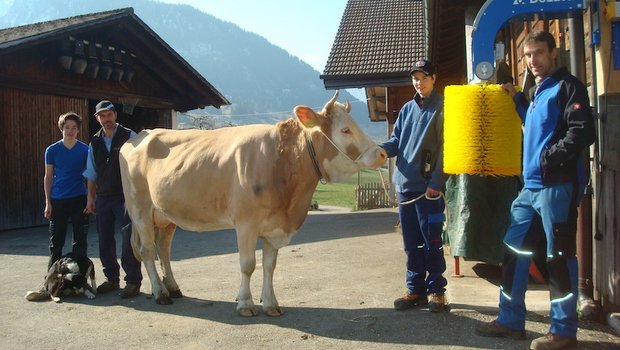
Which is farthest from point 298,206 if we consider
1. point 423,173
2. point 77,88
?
point 77,88

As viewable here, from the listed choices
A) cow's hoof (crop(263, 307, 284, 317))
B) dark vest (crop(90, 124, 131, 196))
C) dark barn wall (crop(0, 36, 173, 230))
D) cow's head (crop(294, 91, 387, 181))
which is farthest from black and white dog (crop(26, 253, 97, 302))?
dark barn wall (crop(0, 36, 173, 230))

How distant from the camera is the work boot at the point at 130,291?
5.62 metres

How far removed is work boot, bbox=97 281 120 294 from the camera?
590 cm

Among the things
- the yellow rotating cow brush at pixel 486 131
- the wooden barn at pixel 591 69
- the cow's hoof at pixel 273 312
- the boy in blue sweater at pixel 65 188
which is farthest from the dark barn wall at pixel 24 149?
the yellow rotating cow brush at pixel 486 131

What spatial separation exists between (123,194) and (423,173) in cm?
332

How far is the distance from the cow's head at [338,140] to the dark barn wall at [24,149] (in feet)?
33.7

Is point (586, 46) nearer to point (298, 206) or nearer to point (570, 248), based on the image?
point (570, 248)

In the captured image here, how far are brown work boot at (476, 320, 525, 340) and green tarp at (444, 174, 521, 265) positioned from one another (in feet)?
5.35

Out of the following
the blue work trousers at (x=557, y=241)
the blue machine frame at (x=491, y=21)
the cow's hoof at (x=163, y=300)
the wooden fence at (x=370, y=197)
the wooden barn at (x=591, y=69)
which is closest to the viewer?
the blue work trousers at (x=557, y=241)

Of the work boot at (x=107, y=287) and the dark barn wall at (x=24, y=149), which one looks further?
the dark barn wall at (x=24, y=149)

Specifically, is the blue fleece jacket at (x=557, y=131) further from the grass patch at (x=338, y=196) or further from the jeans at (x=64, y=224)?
the grass patch at (x=338, y=196)

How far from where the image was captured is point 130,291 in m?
5.64

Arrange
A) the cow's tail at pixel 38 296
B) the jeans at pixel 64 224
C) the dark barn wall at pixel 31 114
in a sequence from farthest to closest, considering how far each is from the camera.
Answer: the dark barn wall at pixel 31 114 → the jeans at pixel 64 224 → the cow's tail at pixel 38 296

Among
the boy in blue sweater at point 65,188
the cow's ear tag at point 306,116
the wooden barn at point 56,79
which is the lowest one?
the boy in blue sweater at point 65,188
